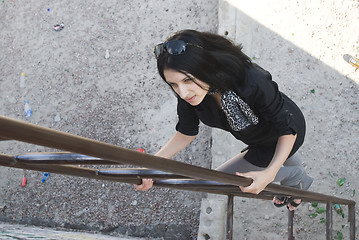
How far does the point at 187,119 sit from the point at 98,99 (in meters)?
2.15

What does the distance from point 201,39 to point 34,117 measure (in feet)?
9.70

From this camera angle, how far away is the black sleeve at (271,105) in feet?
4.80

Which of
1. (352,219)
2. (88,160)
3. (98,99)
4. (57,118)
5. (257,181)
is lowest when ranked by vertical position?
(88,160)

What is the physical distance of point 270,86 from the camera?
1.48 meters

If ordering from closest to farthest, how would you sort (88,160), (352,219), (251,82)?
(88,160)
(251,82)
(352,219)

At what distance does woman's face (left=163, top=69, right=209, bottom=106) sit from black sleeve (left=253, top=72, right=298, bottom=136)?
7.8 inches

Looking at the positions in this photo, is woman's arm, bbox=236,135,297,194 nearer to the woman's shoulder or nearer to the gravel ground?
the woman's shoulder

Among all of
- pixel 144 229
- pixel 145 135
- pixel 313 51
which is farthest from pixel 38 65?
pixel 313 51

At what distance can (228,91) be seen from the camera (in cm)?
149

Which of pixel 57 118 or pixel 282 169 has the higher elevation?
pixel 57 118

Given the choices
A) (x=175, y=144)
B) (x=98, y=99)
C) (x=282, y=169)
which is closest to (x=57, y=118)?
(x=98, y=99)

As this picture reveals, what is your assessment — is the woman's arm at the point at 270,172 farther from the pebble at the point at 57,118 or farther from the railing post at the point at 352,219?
the pebble at the point at 57,118

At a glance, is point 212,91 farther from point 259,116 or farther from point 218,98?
point 259,116

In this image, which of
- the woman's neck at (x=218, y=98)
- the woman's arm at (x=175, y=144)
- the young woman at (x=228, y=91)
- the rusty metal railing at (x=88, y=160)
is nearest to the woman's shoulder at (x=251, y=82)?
the young woman at (x=228, y=91)
